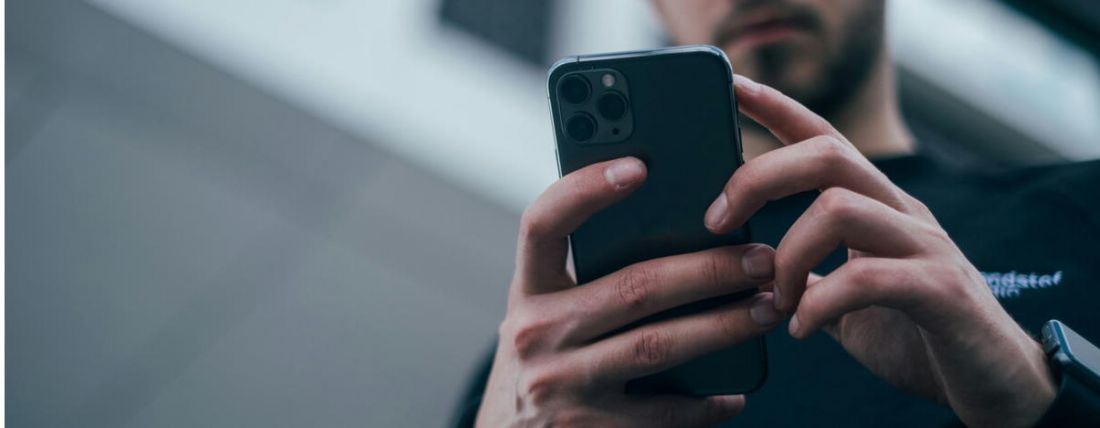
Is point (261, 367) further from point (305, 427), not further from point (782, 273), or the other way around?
point (782, 273)

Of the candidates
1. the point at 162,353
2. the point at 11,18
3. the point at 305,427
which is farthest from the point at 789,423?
the point at 11,18

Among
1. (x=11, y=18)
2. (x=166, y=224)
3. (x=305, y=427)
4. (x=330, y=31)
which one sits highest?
(x=330, y=31)

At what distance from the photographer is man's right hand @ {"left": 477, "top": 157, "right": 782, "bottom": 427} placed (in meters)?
0.46

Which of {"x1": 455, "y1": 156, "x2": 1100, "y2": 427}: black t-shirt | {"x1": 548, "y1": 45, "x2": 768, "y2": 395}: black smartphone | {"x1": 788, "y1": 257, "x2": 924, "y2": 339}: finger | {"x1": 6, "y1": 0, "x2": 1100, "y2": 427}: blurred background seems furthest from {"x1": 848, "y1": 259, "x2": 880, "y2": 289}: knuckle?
{"x1": 6, "y1": 0, "x2": 1100, "y2": 427}: blurred background

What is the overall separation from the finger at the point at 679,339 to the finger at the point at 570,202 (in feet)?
0.22

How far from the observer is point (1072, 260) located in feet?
2.12

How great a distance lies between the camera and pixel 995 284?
0.65 metres

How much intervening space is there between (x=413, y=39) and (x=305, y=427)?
2.53 ft

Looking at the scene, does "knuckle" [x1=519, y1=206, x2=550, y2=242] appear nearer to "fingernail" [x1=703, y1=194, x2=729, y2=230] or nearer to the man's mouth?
"fingernail" [x1=703, y1=194, x2=729, y2=230]

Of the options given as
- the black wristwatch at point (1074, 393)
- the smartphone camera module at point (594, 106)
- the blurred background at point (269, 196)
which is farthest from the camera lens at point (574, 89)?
the blurred background at point (269, 196)

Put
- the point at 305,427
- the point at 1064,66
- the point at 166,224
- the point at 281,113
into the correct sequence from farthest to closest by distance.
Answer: the point at 1064,66 → the point at 281,113 → the point at 166,224 → the point at 305,427

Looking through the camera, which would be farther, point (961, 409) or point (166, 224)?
point (166, 224)

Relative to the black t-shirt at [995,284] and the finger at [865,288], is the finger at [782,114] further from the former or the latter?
the black t-shirt at [995,284]

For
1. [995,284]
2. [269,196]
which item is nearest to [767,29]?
[995,284]
